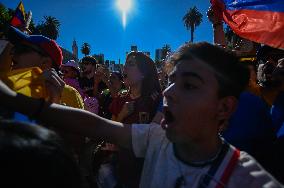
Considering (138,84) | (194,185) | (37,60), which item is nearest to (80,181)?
(194,185)

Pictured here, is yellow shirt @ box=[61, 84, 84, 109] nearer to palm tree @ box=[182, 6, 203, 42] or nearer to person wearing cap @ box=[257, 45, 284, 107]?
person wearing cap @ box=[257, 45, 284, 107]

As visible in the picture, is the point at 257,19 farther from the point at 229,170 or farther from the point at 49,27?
the point at 49,27

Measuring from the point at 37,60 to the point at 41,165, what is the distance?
7.47 ft

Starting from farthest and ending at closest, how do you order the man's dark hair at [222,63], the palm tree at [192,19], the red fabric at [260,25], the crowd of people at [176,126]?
the palm tree at [192,19] → the red fabric at [260,25] → the man's dark hair at [222,63] → the crowd of people at [176,126]

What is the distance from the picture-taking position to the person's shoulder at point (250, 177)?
1.70 meters

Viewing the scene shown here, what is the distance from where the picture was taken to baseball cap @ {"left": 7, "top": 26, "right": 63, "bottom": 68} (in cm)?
291

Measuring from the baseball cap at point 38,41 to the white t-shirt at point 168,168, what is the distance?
1.37m

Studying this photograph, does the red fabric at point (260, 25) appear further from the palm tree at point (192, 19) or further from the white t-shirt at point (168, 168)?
the palm tree at point (192, 19)

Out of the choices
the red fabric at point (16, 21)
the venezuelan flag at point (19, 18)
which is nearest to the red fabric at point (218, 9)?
the venezuelan flag at point (19, 18)

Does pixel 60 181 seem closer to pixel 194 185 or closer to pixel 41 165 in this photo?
pixel 41 165

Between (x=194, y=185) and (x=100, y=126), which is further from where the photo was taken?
(x=100, y=126)

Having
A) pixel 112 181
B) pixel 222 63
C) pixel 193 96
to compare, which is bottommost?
pixel 112 181

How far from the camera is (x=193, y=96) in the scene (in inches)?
78.3

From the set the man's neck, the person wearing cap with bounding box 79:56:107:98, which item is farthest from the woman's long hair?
the person wearing cap with bounding box 79:56:107:98
